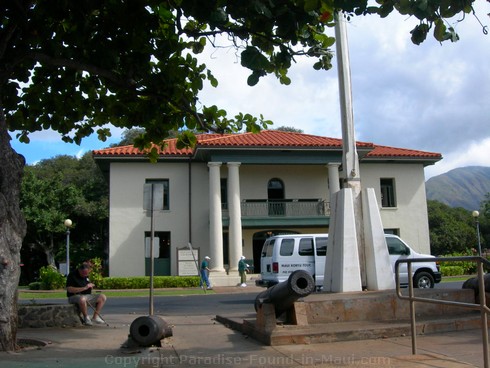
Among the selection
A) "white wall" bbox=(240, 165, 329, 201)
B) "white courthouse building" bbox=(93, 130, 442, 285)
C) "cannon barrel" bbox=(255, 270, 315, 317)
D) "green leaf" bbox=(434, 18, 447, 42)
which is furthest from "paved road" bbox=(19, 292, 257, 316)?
"white wall" bbox=(240, 165, 329, 201)

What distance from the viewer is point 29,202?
3291 cm

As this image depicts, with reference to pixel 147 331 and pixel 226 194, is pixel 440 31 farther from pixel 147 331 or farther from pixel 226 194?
pixel 226 194

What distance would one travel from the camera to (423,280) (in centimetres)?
1764

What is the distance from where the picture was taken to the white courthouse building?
2711 cm

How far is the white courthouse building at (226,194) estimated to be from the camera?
27.1 m

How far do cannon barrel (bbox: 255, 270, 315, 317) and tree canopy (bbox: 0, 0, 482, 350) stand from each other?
271 centimetres

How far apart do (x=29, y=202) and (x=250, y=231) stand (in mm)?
14001

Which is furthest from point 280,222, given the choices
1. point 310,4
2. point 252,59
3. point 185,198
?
point 310,4

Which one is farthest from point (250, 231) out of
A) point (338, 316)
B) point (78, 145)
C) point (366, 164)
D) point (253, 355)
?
point (253, 355)

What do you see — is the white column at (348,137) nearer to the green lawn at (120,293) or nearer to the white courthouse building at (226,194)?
→ the green lawn at (120,293)

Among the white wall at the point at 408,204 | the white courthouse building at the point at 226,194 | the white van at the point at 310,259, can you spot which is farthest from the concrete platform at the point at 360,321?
the white wall at the point at 408,204

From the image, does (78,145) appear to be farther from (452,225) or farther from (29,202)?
(452,225)

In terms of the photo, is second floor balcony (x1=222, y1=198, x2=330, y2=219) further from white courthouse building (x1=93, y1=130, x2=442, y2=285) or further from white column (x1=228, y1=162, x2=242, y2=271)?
white column (x1=228, y1=162, x2=242, y2=271)

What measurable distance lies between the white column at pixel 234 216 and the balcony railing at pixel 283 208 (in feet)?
5.15
